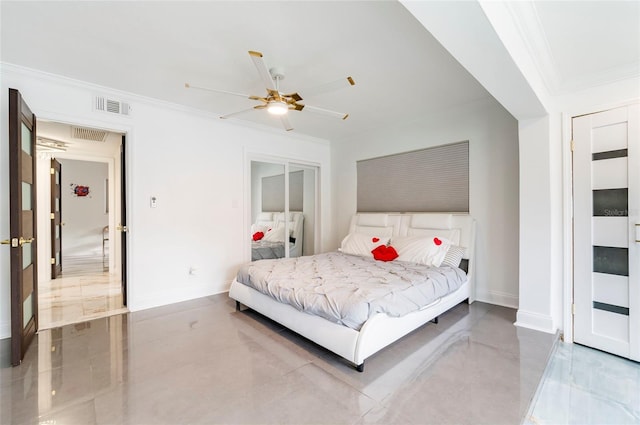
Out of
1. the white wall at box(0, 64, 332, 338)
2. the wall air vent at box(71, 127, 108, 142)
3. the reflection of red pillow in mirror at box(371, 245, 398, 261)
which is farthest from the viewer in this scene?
the wall air vent at box(71, 127, 108, 142)

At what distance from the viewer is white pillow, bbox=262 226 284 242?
15.7 feet

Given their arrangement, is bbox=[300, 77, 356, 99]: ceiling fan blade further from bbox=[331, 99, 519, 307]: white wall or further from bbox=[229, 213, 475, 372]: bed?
bbox=[331, 99, 519, 307]: white wall

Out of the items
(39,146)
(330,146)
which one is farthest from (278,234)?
(39,146)

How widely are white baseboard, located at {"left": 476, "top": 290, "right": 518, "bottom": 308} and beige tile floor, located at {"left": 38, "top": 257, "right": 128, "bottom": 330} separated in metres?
4.38

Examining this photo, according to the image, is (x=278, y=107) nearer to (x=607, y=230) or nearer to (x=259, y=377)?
(x=259, y=377)

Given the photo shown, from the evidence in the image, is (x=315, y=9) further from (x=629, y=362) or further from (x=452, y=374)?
(x=629, y=362)

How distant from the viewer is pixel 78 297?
392 cm

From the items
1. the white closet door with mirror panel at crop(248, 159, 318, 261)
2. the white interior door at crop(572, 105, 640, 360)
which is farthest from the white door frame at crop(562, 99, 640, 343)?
the white closet door with mirror panel at crop(248, 159, 318, 261)

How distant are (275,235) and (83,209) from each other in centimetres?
575

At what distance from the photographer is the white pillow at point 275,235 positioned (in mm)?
4785

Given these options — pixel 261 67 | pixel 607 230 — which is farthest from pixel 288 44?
pixel 607 230

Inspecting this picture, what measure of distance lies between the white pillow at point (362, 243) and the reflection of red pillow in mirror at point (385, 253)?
7.8 inches

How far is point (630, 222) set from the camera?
7.60ft

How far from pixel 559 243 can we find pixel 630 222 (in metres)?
0.52
